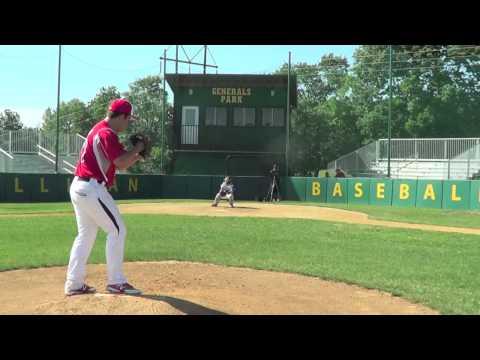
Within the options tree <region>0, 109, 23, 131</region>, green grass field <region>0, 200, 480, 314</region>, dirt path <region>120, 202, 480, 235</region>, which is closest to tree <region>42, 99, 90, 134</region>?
tree <region>0, 109, 23, 131</region>

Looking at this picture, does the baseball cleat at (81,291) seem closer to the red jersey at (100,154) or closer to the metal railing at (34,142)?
the red jersey at (100,154)

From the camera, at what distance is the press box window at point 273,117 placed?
1321 inches

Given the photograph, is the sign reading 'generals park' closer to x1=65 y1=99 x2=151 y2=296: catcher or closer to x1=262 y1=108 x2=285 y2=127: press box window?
x1=262 y1=108 x2=285 y2=127: press box window

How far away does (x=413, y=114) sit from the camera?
49219 mm

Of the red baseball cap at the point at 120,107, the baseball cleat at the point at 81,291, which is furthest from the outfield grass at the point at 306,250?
the red baseball cap at the point at 120,107

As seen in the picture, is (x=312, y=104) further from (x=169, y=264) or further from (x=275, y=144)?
(x=169, y=264)

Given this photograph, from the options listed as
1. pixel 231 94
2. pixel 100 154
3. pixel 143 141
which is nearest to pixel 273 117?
pixel 231 94

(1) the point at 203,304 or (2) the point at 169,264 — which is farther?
(2) the point at 169,264

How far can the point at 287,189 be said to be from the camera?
29172 mm

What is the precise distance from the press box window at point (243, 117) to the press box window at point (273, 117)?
0.74 metres

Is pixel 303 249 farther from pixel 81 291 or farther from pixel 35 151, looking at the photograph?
pixel 35 151

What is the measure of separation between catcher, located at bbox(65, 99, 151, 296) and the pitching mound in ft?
0.94
